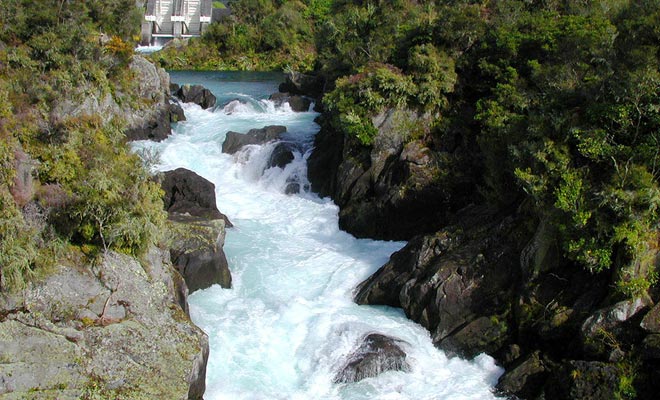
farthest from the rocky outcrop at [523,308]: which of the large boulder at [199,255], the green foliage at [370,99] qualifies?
the green foliage at [370,99]

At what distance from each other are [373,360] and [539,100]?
10589mm

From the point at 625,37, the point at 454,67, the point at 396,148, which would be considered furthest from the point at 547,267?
the point at 454,67

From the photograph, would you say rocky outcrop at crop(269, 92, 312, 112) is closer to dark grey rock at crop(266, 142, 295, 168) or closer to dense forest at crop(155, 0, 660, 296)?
dense forest at crop(155, 0, 660, 296)

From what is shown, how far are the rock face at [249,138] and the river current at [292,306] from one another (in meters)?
0.57

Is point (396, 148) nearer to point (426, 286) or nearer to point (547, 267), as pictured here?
point (426, 286)

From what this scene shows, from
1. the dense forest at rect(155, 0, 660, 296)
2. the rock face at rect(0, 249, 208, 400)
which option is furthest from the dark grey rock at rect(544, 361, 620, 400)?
the rock face at rect(0, 249, 208, 400)

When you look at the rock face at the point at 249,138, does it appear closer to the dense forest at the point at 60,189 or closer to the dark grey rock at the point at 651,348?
the dense forest at the point at 60,189

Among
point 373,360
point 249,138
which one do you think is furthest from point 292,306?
point 249,138

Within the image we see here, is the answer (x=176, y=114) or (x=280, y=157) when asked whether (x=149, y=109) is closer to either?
(x=176, y=114)

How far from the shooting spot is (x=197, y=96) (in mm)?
44844

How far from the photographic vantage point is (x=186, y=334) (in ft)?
49.9

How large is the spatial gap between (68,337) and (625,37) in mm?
19054

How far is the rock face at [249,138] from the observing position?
109ft

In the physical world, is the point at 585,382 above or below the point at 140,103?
below
